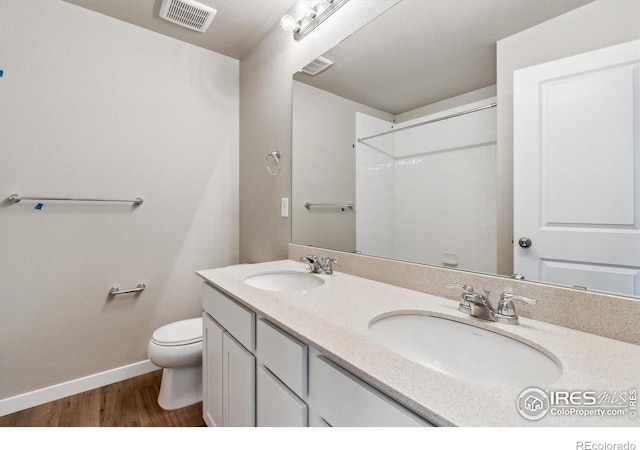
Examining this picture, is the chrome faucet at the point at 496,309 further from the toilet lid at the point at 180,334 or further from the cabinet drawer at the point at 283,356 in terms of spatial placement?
the toilet lid at the point at 180,334

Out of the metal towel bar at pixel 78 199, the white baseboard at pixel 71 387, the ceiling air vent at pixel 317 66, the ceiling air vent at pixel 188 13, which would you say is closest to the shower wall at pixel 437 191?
the ceiling air vent at pixel 317 66

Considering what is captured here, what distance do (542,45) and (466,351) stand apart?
909mm

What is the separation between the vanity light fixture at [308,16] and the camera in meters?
1.52

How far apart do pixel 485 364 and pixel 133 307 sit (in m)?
2.10

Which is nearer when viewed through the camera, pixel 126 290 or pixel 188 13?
pixel 188 13

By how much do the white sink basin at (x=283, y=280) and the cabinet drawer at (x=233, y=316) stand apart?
0.62ft

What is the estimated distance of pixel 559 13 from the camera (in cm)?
80

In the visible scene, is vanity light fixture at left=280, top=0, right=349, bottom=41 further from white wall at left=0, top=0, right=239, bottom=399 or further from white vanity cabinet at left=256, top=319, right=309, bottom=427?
white vanity cabinet at left=256, top=319, right=309, bottom=427

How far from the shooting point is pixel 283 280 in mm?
1555

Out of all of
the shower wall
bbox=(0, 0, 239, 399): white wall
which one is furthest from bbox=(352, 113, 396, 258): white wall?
bbox=(0, 0, 239, 399): white wall

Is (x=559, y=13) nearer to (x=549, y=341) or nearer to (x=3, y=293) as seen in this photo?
(x=549, y=341)

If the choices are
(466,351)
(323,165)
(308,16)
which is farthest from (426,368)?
(308,16)

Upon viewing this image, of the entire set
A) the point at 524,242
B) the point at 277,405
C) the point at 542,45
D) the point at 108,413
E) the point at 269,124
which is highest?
the point at 269,124

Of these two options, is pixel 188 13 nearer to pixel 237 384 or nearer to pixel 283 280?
pixel 283 280
